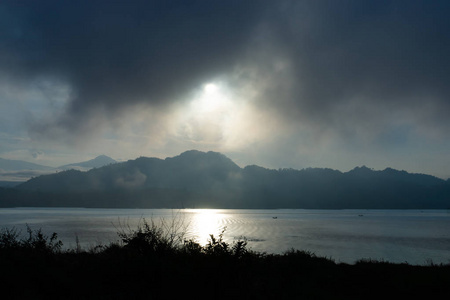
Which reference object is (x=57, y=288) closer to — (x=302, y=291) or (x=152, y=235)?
(x=152, y=235)

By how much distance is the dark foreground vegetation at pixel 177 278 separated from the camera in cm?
868

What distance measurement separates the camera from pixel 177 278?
921cm

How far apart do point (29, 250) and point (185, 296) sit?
23.5 feet

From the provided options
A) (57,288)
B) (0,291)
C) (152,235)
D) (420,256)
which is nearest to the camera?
(0,291)

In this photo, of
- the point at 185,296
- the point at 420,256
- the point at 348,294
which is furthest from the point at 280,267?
the point at 420,256

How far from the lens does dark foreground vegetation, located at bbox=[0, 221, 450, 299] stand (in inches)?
342

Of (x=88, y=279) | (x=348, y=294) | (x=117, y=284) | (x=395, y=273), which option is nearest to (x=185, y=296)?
(x=117, y=284)

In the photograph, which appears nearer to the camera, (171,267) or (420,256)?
(171,267)

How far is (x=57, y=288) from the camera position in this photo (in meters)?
8.82

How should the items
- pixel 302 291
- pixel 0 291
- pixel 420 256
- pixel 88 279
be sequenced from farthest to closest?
pixel 420 256
pixel 302 291
pixel 88 279
pixel 0 291

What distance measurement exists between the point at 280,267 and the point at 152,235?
5.58 m

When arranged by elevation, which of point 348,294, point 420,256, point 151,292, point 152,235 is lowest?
point 420,256

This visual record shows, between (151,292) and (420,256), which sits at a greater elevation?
(151,292)

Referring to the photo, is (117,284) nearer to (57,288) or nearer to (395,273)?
(57,288)
